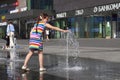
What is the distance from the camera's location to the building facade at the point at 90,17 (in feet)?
140

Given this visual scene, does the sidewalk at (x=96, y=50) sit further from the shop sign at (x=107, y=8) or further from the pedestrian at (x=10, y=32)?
the shop sign at (x=107, y=8)

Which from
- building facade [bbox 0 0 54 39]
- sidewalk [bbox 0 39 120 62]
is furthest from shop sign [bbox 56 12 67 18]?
sidewalk [bbox 0 39 120 62]

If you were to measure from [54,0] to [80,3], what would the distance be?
8024mm

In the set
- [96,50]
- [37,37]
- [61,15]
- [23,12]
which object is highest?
[23,12]

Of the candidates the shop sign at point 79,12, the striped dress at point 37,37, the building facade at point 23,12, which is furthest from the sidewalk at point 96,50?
the building facade at point 23,12

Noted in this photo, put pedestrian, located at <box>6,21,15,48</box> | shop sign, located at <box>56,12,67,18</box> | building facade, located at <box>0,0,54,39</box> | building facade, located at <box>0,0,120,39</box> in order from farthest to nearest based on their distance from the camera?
building facade, located at <box>0,0,54,39</box>, shop sign, located at <box>56,12,67,18</box>, building facade, located at <box>0,0,120,39</box>, pedestrian, located at <box>6,21,15,48</box>

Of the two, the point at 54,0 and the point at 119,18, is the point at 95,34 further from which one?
the point at 54,0

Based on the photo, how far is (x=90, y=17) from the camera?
4778cm

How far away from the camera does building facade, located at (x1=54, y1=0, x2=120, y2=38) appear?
42.8 metres

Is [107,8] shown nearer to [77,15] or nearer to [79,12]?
[79,12]

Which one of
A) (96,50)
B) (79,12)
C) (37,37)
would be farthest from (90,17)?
(37,37)

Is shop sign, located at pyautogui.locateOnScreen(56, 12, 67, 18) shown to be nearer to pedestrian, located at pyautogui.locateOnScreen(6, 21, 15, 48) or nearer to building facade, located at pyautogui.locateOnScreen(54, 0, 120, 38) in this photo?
building facade, located at pyautogui.locateOnScreen(54, 0, 120, 38)

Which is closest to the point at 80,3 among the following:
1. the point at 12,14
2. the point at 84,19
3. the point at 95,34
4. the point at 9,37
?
the point at 84,19

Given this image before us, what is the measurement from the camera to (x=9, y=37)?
2511cm
